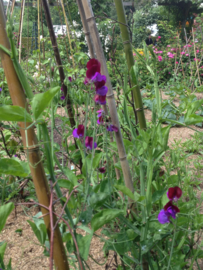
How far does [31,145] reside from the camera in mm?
461

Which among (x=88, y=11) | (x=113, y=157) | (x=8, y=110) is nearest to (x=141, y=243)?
(x=113, y=157)

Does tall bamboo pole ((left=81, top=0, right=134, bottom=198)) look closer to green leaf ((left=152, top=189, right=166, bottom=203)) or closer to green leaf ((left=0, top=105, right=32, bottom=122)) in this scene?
green leaf ((left=152, top=189, right=166, bottom=203))

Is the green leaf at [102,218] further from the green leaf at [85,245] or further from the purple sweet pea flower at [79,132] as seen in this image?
the purple sweet pea flower at [79,132]

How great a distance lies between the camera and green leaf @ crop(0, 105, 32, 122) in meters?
0.35

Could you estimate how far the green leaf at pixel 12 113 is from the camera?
13.9 inches

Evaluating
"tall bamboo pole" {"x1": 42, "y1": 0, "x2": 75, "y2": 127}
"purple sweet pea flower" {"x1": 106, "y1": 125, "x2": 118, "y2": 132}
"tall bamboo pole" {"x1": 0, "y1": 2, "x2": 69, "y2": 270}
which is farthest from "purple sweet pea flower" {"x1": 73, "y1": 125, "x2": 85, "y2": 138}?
"tall bamboo pole" {"x1": 42, "y1": 0, "x2": 75, "y2": 127}

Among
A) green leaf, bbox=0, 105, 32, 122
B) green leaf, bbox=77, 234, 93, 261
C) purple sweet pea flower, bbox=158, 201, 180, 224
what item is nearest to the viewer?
green leaf, bbox=0, 105, 32, 122

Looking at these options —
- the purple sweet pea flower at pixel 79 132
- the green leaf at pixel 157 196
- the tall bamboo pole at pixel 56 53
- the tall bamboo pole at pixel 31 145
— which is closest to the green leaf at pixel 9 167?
the tall bamboo pole at pixel 31 145

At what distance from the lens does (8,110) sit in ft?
1.18

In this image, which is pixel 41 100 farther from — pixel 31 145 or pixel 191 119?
pixel 191 119

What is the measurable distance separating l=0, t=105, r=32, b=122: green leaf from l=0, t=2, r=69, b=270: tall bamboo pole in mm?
42

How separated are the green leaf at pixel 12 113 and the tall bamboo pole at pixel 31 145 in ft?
0.14

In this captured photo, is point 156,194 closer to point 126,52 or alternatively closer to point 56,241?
point 56,241

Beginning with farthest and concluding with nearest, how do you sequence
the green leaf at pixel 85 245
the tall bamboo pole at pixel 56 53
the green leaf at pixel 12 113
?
the tall bamboo pole at pixel 56 53
the green leaf at pixel 85 245
the green leaf at pixel 12 113
